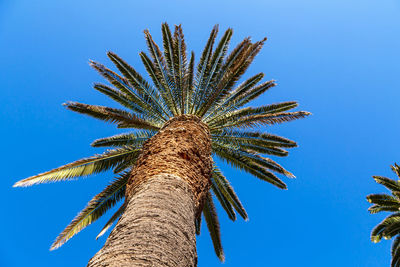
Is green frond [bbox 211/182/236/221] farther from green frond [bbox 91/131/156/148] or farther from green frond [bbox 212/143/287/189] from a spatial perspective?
green frond [bbox 91/131/156/148]

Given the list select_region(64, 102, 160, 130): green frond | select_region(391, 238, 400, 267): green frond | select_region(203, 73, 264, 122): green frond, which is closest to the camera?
select_region(64, 102, 160, 130): green frond

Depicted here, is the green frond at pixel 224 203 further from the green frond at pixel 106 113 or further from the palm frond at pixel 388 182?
the palm frond at pixel 388 182

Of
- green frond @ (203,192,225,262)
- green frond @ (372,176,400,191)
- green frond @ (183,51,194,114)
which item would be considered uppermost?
green frond @ (183,51,194,114)

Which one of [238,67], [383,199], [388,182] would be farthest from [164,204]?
[383,199]

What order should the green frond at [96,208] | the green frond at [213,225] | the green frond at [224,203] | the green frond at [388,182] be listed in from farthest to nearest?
1. the green frond at [388,182]
2. the green frond at [224,203]
3. the green frond at [213,225]
4. the green frond at [96,208]

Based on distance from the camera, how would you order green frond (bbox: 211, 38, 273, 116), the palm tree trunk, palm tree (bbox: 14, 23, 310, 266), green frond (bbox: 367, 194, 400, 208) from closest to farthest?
the palm tree trunk
palm tree (bbox: 14, 23, 310, 266)
green frond (bbox: 211, 38, 273, 116)
green frond (bbox: 367, 194, 400, 208)

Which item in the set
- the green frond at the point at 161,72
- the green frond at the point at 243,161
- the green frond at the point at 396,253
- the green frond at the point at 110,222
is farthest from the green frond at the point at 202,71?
the green frond at the point at 396,253

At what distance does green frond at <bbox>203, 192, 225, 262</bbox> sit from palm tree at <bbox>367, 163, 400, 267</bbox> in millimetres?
8106

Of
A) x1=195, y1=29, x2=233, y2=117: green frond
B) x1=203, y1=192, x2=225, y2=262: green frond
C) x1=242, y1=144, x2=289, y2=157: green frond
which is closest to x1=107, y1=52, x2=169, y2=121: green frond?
x1=195, y1=29, x2=233, y2=117: green frond

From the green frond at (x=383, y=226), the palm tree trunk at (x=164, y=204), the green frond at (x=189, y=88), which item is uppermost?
the green frond at (x=189, y=88)

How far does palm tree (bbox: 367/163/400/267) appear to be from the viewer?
42.9 ft

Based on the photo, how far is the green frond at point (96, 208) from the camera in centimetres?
739

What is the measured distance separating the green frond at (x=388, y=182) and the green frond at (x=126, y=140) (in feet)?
37.0

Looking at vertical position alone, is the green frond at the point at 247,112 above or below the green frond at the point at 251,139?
above
